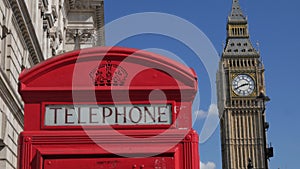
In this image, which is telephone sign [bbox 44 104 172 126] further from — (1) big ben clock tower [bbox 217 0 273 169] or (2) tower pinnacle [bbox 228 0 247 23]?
(2) tower pinnacle [bbox 228 0 247 23]

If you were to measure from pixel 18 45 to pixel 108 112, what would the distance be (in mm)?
12551

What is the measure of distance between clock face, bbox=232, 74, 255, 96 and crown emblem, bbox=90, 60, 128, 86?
9792 centimetres

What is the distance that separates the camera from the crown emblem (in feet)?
12.9

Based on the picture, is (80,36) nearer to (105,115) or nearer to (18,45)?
(18,45)

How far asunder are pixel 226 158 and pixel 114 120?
97.9 meters

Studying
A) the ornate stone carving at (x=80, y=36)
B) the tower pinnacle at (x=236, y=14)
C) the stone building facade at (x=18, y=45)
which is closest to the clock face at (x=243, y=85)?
the tower pinnacle at (x=236, y=14)

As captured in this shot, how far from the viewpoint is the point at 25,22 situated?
52.9 ft

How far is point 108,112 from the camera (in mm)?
3840

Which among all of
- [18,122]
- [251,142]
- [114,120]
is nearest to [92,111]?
[114,120]

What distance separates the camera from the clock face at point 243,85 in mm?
100688

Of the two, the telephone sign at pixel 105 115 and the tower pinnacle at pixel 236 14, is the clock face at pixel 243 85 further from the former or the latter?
the telephone sign at pixel 105 115

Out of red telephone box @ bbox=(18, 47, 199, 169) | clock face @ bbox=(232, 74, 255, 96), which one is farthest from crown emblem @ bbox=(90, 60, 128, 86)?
clock face @ bbox=(232, 74, 255, 96)

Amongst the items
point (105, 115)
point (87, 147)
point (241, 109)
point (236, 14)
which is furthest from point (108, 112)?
point (236, 14)

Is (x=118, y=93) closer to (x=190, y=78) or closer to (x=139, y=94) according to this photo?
(x=139, y=94)
